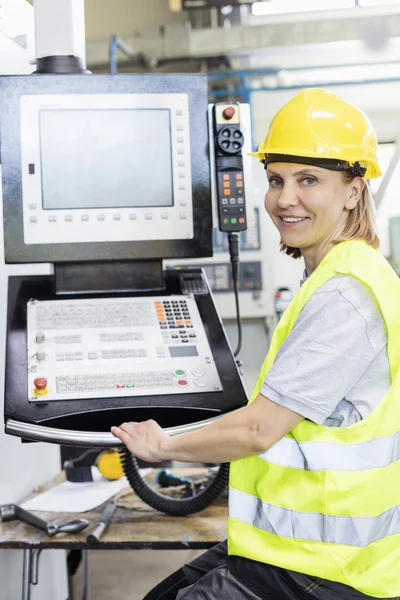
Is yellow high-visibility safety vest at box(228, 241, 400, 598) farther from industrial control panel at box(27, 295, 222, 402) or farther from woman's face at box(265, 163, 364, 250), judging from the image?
industrial control panel at box(27, 295, 222, 402)

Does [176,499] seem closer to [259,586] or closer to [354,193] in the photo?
[259,586]

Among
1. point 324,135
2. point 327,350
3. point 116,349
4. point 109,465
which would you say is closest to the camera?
point 327,350

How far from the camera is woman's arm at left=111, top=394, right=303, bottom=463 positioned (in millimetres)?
1215

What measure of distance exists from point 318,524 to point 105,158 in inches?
37.6

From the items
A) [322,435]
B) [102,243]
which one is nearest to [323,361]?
[322,435]

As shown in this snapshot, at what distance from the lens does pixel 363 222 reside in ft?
4.45

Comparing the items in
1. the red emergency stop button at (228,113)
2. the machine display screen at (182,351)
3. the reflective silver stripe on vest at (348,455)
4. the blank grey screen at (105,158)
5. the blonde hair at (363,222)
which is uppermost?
the red emergency stop button at (228,113)

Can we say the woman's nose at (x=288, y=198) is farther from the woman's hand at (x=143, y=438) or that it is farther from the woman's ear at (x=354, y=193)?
the woman's hand at (x=143, y=438)

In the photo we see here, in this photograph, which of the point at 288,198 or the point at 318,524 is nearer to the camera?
the point at 318,524

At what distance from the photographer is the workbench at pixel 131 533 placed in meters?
1.67

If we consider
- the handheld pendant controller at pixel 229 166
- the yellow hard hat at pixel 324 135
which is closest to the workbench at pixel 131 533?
the handheld pendant controller at pixel 229 166

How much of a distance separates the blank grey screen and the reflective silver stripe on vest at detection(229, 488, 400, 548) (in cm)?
78

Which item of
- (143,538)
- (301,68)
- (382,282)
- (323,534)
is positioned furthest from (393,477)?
(301,68)

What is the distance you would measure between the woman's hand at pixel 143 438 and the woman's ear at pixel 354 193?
519 millimetres
